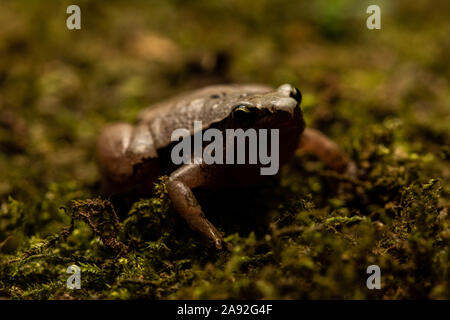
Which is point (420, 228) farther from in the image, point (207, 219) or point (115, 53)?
point (115, 53)

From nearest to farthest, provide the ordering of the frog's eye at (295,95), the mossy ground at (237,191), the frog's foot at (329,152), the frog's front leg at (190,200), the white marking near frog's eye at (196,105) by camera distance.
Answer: the mossy ground at (237,191)
the frog's front leg at (190,200)
the frog's eye at (295,95)
the white marking near frog's eye at (196,105)
the frog's foot at (329,152)

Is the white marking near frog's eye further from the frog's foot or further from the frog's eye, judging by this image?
the frog's foot

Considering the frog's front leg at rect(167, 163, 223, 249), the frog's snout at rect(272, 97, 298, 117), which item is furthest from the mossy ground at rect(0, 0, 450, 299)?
the frog's snout at rect(272, 97, 298, 117)

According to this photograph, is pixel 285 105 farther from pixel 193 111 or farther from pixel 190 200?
pixel 190 200

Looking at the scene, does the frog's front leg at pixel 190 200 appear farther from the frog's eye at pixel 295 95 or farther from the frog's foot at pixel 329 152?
the frog's foot at pixel 329 152

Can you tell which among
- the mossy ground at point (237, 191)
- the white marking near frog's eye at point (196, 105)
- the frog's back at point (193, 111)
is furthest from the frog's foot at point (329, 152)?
the white marking near frog's eye at point (196, 105)

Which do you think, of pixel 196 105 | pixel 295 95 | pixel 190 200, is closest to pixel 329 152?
pixel 295 95
